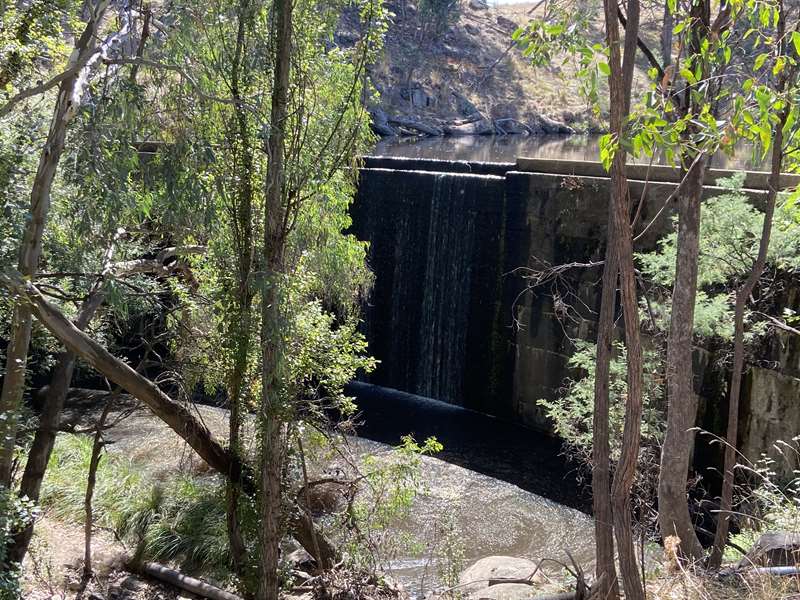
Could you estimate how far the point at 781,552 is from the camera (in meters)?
4.63

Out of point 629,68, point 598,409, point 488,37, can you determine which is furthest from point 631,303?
point 488,37

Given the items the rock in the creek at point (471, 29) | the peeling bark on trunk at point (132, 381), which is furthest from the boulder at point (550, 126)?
the peeling bark on trunk at point (132, 381)

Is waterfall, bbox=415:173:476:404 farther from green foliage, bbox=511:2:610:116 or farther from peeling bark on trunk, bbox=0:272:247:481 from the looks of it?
green foliage, bbox=511:2:610:116

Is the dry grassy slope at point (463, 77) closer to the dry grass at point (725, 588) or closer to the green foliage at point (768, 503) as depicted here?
the green foliage at point (768, 503)

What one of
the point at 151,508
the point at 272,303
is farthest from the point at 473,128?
the point at 272,303

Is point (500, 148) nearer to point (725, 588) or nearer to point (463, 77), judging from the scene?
point (463, 77)

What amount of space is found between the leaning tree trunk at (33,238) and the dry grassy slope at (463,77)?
3276 cm

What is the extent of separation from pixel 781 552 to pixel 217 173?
181 inches

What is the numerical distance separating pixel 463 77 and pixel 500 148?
13.4 meters

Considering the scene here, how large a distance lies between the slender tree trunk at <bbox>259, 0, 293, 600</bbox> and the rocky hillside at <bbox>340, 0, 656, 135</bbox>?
1170 inches

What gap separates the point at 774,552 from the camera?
184 inches

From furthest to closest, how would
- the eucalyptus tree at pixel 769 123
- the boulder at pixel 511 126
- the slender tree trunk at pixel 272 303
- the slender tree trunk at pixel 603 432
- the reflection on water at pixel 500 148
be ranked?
the boulder at pixel 511 126
the reflection on water at pixel 500 148
the slender tree trunk at pixel 272 303
the slender tree trunk at pixel 603 432
the eucalyptus tree at pixel 769 123

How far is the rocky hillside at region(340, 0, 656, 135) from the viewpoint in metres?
38.5

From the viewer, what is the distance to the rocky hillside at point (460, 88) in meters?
38.5
